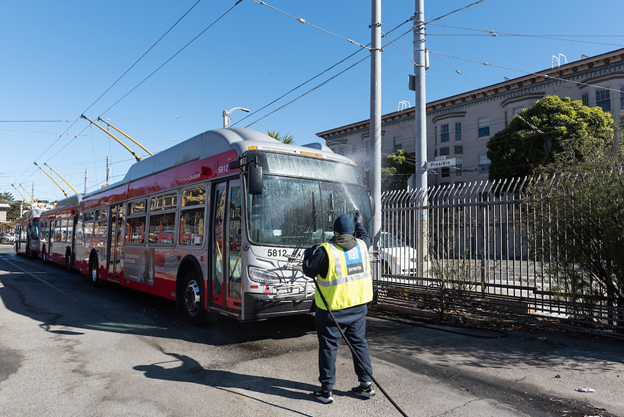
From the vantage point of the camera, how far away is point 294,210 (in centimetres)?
662

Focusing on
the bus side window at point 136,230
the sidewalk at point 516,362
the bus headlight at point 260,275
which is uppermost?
the bus side window at point 136,230

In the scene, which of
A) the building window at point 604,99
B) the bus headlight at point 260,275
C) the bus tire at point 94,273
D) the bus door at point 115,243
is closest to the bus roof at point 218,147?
the bus headlight at point 260,275

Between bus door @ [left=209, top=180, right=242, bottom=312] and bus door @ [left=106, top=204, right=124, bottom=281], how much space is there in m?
5.37

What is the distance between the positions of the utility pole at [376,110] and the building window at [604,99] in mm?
23299

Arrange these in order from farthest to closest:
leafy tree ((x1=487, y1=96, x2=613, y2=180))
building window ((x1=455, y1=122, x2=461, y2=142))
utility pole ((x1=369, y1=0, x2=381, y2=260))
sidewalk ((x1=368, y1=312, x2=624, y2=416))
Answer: building window ((x1=455, y1=122, x2=461, y2=142))
leafy tree ((x1=487, y1=96, x2=613, y2=180))
utility pole ((x1=369, y1=0, x2=381, y2=260))
sidewalk ((x1=368, y1=312, x2=624, y2=416))

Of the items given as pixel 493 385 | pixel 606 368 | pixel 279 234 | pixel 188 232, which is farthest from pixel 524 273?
pixel 188 232

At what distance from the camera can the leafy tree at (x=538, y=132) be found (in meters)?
25.0

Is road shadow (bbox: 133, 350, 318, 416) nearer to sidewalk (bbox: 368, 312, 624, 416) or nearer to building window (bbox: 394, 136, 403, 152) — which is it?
sidewalk (bbox: 368, 312, 624, 416)

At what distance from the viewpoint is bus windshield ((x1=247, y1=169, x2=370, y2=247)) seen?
6352mm

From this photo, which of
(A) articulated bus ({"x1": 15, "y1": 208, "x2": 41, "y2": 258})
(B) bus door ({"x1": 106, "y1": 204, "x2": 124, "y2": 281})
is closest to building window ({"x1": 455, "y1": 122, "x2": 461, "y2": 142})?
(B) bus door ({"x1": 106, "y1": 204, "x2": 124, "y2": 281})

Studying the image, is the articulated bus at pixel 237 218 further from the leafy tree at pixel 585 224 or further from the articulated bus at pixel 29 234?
the articulated bus at pixel 29 234

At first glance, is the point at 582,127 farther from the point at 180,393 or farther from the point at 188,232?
the point at 180,393

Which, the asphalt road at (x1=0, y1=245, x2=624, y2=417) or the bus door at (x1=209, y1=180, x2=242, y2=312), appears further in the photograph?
the bus door at (x1=209, y1=180, x2=242, y2=312)

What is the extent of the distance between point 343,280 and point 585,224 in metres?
4.43
